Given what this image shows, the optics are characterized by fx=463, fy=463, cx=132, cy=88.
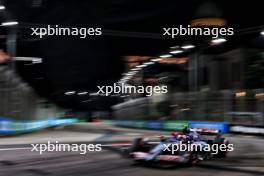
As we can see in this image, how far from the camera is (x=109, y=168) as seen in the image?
886cm

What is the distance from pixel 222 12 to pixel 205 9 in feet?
0.83

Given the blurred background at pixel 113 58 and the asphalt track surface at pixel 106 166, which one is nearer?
the blurred background at pixel 113 58

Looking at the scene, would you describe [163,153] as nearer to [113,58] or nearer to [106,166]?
[106,166]

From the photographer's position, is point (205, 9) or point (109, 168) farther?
point (109, 168)

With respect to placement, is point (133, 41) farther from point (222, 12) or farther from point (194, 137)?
point (194, 137)

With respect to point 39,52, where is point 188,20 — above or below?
above

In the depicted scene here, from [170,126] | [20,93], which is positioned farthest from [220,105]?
[20,93]
